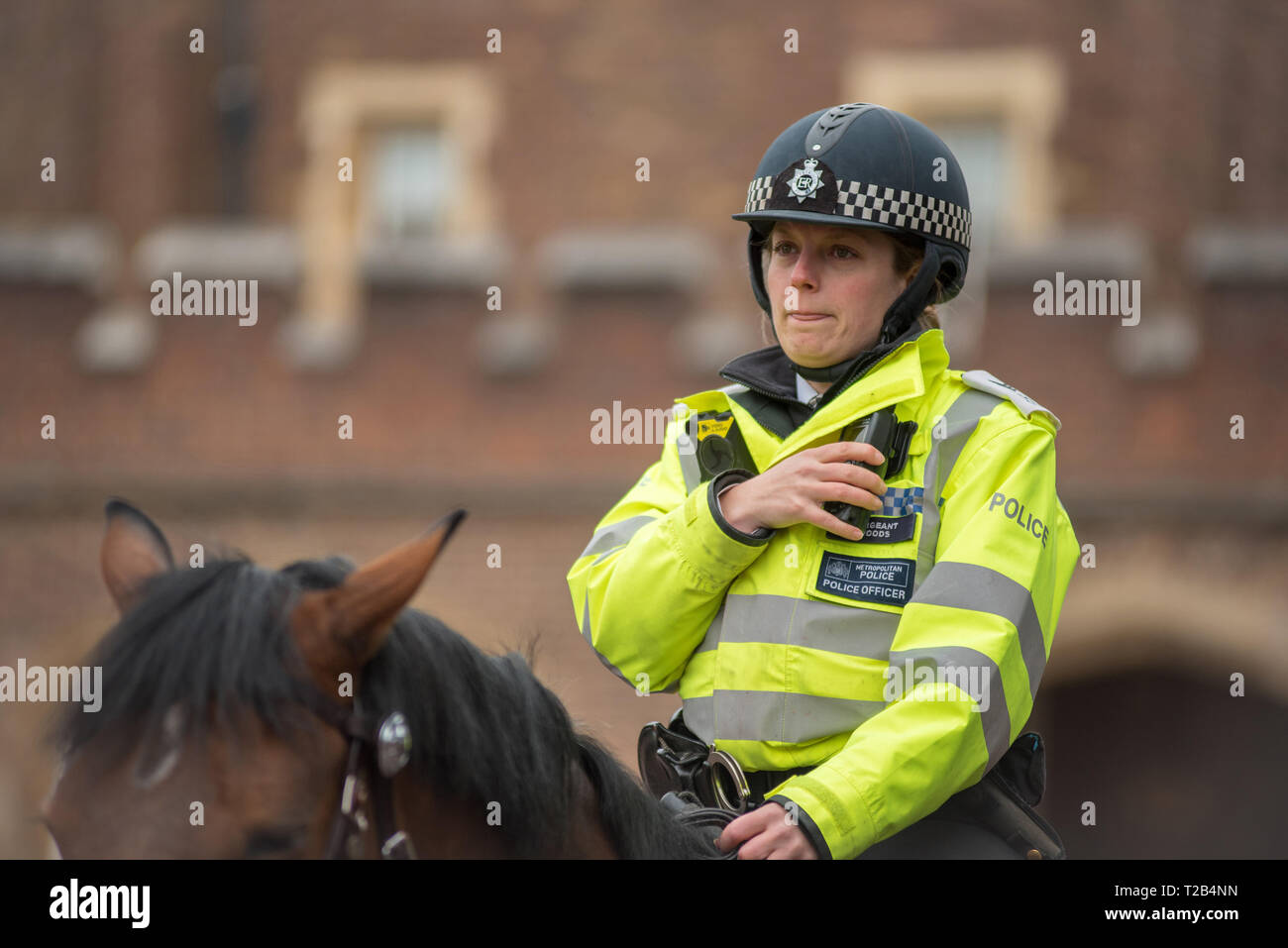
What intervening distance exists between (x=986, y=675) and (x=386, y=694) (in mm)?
1039

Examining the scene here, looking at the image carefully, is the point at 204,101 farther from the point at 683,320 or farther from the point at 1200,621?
the point at 1200,621

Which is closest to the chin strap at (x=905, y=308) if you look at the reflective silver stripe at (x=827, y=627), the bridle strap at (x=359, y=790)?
the reflective silver stripe at (x=827, y=627)

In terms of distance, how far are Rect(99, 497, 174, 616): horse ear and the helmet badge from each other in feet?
4.42

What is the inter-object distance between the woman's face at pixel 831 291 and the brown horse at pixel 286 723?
972 millimetres

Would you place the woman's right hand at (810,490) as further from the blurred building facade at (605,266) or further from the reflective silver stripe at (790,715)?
the blurred building facade at (605,266)

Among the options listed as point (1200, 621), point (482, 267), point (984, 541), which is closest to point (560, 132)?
point (482, 267)

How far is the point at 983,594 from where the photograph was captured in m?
2.88

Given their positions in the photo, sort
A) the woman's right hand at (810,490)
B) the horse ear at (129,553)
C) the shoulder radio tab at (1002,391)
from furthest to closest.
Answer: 1. the shoulder radio tab at (1002,391)
2. the woman's right hand at (810,490)
3. the horse ear at (129,553)

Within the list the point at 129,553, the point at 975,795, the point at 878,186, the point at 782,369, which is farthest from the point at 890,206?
the point at 129,553

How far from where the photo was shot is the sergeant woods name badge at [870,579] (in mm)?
3029

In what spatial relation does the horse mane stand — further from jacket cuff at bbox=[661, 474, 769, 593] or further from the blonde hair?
the blonde hair

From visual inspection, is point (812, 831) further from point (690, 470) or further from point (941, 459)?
point (690, 470)
